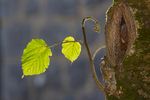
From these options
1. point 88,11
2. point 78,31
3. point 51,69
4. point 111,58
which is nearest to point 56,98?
point 51,69

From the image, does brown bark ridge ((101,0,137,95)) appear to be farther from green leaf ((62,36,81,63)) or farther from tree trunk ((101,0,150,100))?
green leaf ((62,36,81,63))

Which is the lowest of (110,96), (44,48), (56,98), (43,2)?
(56,98)

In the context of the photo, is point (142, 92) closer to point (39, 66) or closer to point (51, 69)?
point (39, 66)

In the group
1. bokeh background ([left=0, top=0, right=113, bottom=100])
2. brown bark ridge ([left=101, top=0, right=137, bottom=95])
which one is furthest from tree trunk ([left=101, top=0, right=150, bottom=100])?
bokeh background ([left=0, top=0, right=113, bottom=100])

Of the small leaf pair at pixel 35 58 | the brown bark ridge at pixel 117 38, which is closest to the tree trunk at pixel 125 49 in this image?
the brown bark ridge at pixel 117 38

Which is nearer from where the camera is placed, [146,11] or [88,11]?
[146,11]

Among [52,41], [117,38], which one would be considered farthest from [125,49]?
[52,41]

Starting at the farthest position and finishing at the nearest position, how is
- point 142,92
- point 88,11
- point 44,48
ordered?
point 88,11 → point 44,48 → point 142,92

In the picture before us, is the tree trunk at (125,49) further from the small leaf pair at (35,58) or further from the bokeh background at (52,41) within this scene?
the bokeh background at (52,41)
